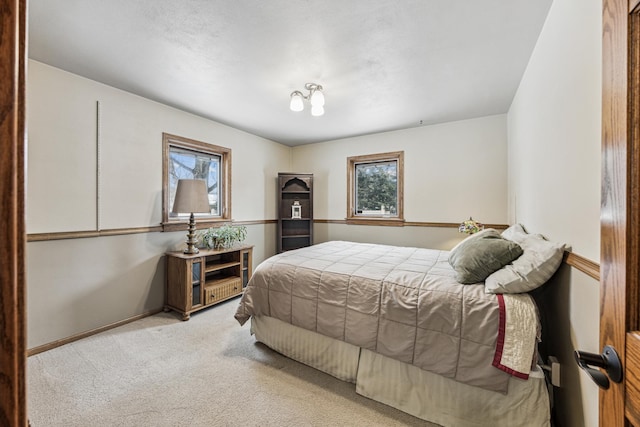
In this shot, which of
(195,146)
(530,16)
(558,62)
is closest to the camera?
(558,62)

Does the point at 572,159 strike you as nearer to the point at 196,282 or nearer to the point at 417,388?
the point at 417,388

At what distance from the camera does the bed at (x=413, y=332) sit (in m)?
1.31

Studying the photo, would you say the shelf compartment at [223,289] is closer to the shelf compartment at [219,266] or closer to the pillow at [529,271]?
the shelf compartment at [219,266]

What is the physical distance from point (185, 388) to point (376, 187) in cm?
355

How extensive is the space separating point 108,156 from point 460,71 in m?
3.48

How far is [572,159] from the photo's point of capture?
1.23m

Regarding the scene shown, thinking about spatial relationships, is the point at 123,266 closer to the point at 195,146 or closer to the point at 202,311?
the point at 202,311

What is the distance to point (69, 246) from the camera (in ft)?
7.65

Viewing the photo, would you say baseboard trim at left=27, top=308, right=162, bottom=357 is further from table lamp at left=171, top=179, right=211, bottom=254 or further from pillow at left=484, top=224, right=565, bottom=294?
pillow at left=484, top=224, right=565, bottom=294

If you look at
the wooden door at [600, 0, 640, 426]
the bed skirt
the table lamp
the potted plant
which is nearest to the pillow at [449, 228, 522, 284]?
the bed skirt

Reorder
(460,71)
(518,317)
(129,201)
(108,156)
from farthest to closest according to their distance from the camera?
(129,201), (108,156), (460,71), (518,317)

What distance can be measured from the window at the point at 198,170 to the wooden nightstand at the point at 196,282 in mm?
554

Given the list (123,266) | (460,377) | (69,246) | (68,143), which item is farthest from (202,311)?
(460,377)

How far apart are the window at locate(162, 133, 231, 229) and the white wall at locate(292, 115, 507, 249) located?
1895 mm
